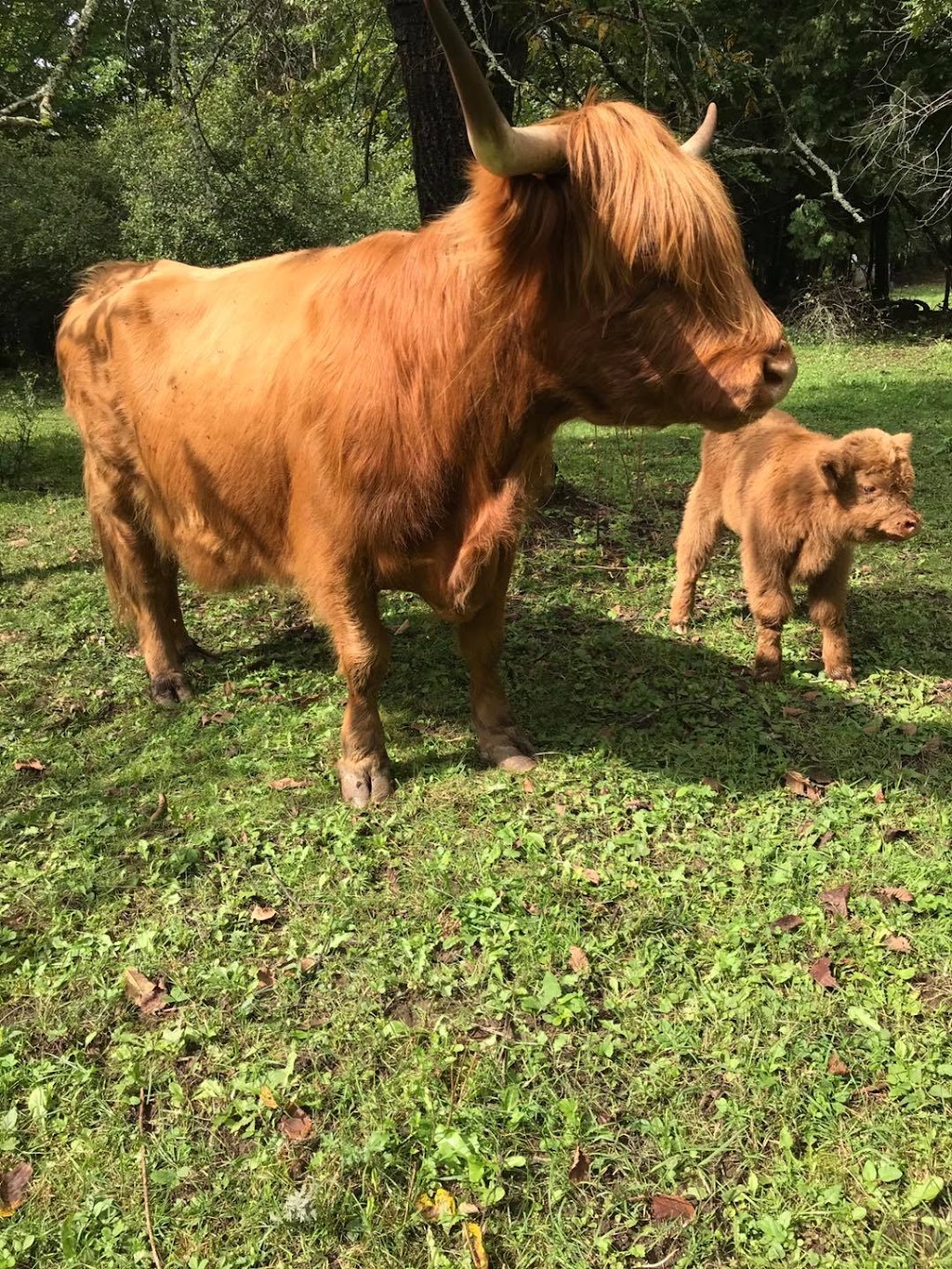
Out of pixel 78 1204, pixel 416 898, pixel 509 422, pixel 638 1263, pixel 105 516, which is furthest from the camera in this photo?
pixel 105 516

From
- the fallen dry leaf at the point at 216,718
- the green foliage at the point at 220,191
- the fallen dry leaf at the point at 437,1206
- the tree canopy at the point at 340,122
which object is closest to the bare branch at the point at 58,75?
the tree canopy at the point at 340,122

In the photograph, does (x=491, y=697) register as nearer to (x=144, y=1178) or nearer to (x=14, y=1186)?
(x=144, y=1178)

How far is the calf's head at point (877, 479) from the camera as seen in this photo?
13.3ft

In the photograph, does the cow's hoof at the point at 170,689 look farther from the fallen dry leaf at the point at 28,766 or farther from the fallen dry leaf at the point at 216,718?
the fallen dry leaf at the point at 28,766

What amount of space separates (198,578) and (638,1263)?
3.33 meters

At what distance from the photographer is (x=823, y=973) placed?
276cm

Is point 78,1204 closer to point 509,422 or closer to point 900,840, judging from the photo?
point 509,422

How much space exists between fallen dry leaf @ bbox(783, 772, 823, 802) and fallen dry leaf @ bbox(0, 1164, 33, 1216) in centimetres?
306

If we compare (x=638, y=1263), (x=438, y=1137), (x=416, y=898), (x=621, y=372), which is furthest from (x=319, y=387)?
(x=638, y=1263)

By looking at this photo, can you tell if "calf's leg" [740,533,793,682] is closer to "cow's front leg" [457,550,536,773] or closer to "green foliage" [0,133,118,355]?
"cow's front leg" [457,550,536,773]

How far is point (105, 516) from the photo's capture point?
4.57 metres

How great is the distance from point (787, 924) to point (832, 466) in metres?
2.26

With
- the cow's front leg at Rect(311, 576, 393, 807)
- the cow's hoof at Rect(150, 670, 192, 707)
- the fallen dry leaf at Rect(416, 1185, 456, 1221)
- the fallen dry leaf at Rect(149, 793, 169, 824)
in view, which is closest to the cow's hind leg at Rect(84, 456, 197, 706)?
the cow's hoof at Rect(150, 670, 192, 707)

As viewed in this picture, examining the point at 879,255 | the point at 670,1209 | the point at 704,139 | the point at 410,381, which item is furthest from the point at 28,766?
the point at 879,255
